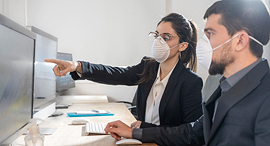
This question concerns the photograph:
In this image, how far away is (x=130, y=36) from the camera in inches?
151

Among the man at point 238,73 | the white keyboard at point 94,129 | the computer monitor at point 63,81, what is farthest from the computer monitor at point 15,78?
the computer monitor at point 63,81

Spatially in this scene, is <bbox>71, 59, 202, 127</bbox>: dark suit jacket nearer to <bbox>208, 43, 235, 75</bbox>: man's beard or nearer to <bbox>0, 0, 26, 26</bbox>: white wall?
<bbox>208, 43, 235, 75</bbox>: man's beard

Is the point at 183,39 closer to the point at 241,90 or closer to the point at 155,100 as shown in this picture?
the point at 155,100

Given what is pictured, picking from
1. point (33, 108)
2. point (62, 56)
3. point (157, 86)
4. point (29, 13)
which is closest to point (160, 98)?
point (157, 86)

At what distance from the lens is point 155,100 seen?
1675mm

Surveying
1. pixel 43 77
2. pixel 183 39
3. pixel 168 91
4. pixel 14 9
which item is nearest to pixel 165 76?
pixel 168 91

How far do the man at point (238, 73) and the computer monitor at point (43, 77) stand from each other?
2.17 ft

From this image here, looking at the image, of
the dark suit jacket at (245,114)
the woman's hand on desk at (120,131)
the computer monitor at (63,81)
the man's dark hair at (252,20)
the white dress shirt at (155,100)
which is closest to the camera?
the dark suit jacket at (245,114)

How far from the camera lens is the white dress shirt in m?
1.65

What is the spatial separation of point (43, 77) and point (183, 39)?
0.94 m

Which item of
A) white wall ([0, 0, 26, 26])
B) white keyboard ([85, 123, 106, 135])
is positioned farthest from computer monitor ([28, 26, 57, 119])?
white wall ([0, 0, 26, 26])

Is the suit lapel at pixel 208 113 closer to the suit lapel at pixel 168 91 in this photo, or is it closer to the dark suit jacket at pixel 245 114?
the dark suit jacket at pixel 245 114

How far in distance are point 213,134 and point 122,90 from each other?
9.49 ft

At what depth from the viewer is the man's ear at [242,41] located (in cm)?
101
